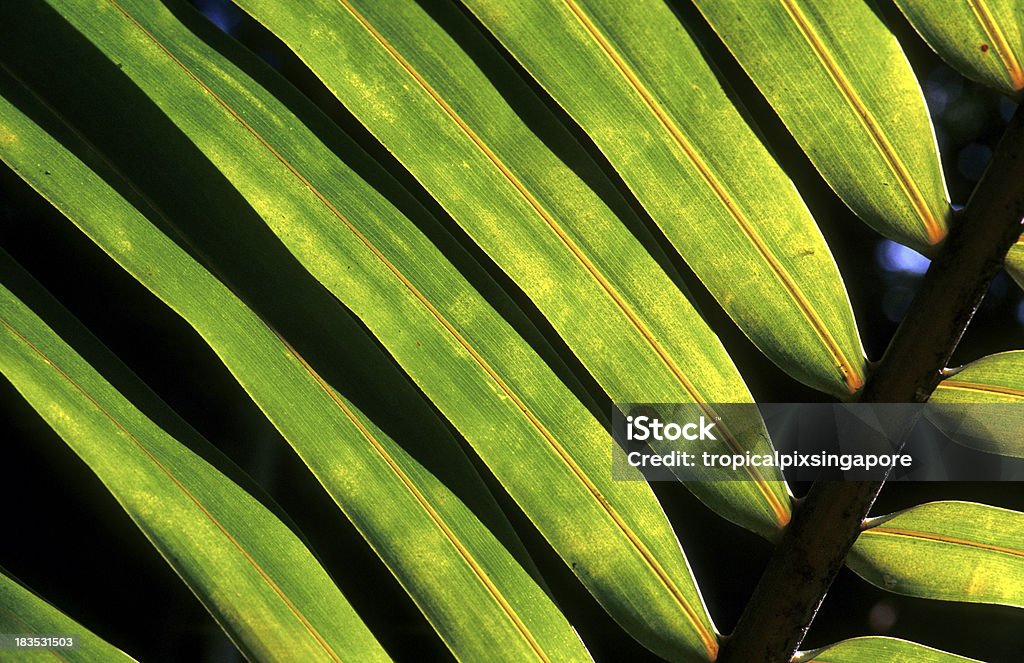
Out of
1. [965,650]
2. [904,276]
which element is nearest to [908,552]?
[904,276]

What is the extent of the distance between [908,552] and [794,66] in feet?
1.60

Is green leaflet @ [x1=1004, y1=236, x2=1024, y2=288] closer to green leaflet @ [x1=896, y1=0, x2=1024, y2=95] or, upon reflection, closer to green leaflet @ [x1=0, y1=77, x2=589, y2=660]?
green leaflet @ [x1=896, y1=0, x2=1024, y2=95]

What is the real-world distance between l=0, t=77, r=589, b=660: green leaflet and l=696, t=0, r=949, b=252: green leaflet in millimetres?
419

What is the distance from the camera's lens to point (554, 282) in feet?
2.00

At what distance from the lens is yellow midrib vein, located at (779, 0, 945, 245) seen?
563 mm

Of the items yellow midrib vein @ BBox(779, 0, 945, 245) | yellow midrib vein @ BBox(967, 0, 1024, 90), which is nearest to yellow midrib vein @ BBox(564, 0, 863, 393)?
yellow midrib vein @ BBox(779, 0, 945, 245)

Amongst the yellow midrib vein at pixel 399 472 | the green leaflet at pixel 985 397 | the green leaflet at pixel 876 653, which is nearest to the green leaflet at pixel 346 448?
the yellow midrib vein at pixel 399 472

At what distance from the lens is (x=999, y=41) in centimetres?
55

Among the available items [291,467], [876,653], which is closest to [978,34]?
[876,653]

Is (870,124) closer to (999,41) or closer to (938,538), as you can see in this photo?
(999,41)

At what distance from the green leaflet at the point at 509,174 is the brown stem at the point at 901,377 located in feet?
0.52

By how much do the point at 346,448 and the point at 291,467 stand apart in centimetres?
69

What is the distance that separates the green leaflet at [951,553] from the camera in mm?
698

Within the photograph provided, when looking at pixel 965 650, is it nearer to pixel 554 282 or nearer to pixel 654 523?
pixel 654 523
